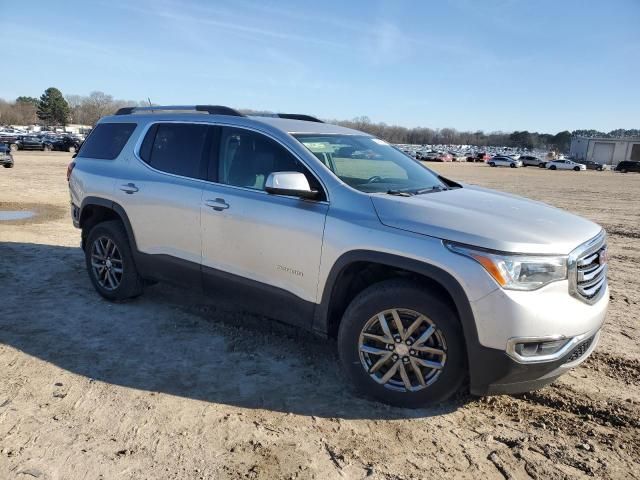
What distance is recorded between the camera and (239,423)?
310 cm

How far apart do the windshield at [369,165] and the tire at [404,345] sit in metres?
0.83

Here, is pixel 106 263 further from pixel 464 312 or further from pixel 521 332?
pixel 521 332

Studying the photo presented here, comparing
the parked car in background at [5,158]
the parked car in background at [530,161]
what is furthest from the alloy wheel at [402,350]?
the parked car in background at [530,161]

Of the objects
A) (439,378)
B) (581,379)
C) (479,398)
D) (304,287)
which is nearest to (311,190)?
(304,287)

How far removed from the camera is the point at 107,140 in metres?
5.25

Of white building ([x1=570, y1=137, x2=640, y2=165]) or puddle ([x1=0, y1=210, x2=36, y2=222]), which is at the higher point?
white building ([x1=570, y1=137, x2=640, y2=165])

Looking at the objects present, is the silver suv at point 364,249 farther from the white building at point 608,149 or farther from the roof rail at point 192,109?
the white building at point 608,149

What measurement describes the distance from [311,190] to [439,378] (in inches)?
60.4

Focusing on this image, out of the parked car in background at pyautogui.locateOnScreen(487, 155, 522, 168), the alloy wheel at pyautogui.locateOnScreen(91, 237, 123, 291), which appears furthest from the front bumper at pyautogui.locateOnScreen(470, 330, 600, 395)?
the parked car in background at pyautogui.locateOnScreen(487, 155, 522, 168)

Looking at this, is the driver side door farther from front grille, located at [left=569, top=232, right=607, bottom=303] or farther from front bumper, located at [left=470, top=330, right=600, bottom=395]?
front grille, located at [left=569, top=232, right=607, bottom=303]

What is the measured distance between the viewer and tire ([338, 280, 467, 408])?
306 centimetres

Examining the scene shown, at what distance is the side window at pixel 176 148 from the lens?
4.34m

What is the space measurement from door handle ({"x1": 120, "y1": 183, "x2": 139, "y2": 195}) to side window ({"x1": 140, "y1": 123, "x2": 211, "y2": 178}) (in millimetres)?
268

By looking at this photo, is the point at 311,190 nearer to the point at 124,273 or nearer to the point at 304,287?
the point at 304,287
